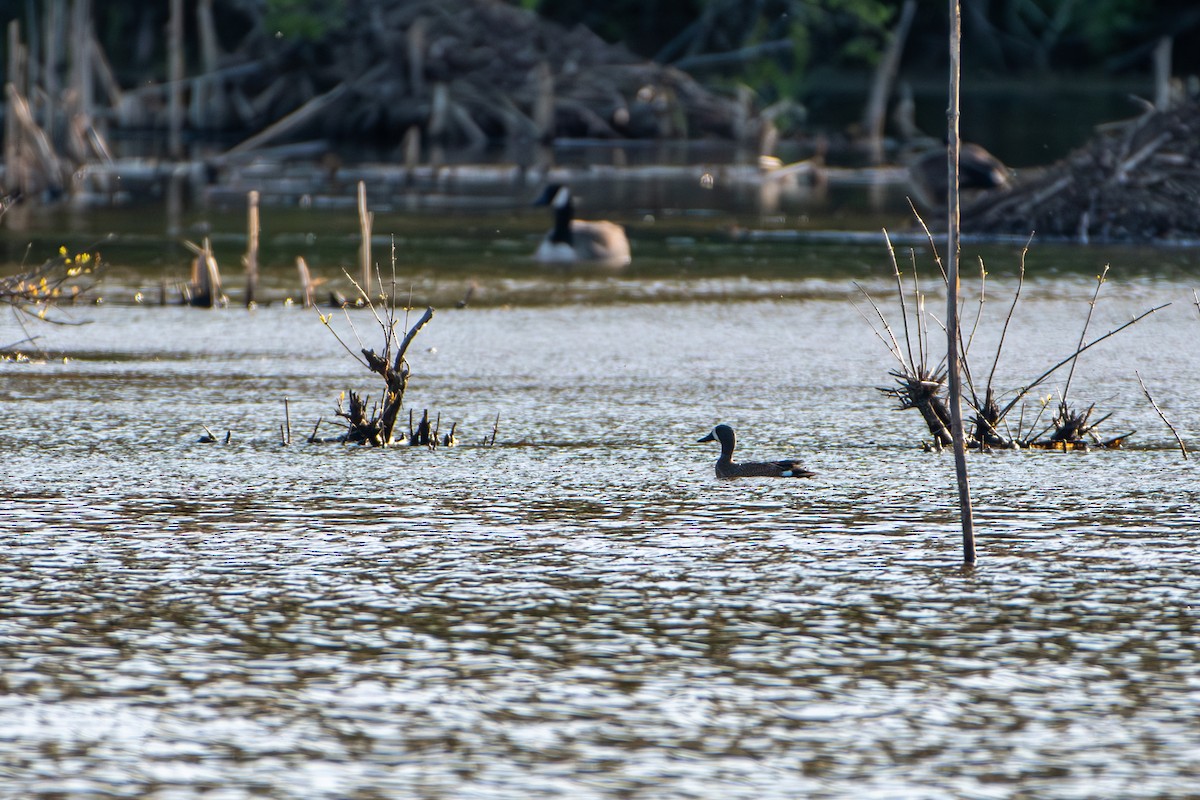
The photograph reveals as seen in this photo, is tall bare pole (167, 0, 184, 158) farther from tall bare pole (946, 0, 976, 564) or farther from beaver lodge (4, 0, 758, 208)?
tall bare pole (946, 0, 976, 564)

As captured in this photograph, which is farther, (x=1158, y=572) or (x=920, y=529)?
(x=920, y=529)

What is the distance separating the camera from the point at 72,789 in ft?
15.4

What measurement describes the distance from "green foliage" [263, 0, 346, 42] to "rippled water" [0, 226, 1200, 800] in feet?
99.7

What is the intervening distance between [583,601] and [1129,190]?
14.8 metres

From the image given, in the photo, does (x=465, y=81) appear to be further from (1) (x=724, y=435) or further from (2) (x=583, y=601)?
(2) (x=583, y=601)

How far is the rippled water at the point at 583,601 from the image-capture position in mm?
4930

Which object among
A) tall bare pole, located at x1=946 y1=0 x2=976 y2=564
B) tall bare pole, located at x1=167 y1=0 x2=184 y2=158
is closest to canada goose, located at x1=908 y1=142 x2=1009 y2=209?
tall bare pole, located at x1=167 y1=0 x2=184 y2=158

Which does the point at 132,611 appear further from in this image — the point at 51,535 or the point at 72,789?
the point at 72,789

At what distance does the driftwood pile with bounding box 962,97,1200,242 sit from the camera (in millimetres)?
19875

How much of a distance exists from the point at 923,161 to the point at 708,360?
36.5 ft

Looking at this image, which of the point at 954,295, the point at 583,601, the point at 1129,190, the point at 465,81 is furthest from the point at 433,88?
the point at 583,601

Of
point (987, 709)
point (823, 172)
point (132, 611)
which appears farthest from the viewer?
point (823, 172)

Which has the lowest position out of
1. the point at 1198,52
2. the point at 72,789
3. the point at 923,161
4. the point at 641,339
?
the point at 72,789

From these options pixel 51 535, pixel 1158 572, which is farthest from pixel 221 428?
pixel 1158 572
